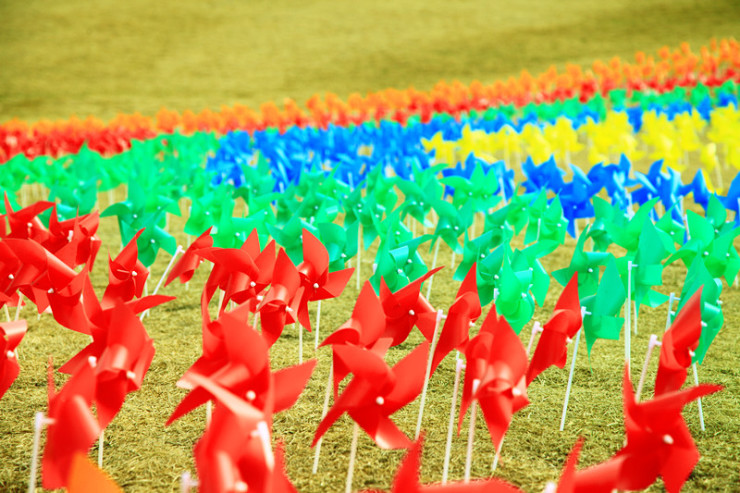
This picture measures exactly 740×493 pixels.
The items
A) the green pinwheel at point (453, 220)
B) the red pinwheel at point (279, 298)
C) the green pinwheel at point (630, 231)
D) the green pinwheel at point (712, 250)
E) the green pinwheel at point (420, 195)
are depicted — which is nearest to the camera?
the red pinwheel at point (279, 298)

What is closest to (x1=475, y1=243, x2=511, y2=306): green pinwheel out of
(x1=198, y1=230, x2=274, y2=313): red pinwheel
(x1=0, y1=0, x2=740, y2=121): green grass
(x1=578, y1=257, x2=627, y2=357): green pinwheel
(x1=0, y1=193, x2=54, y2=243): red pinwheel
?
(x1=578, y1=257, x2=627, y2=357): green pinwheel

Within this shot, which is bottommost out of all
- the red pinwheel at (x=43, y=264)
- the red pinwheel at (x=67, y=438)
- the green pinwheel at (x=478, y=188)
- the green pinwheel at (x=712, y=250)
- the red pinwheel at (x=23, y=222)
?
the red pinwheel at (x=67, y=438)

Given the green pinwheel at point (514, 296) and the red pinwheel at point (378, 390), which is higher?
the green pinwheel at point (514, 296)

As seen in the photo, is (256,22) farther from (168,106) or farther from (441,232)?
(441,232)

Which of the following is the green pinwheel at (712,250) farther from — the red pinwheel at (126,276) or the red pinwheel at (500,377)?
the red pinwheel at (126,276)

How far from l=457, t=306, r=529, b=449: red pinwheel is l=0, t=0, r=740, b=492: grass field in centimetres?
93

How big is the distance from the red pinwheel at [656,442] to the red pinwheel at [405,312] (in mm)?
928

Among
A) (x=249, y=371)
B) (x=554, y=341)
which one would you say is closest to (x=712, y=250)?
(x=554, y=341)

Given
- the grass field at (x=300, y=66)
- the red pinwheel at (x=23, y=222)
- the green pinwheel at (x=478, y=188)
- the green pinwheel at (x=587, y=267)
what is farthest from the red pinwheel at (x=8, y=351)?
the green pinwheel at (x=478, y=188)

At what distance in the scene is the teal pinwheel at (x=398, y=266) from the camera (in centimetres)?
322

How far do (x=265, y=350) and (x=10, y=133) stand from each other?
389 inches

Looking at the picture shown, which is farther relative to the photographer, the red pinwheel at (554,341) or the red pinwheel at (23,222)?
the red pinwheel at (23,222)

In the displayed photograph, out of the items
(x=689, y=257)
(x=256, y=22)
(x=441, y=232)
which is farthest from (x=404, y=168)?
(x=256, y=22)

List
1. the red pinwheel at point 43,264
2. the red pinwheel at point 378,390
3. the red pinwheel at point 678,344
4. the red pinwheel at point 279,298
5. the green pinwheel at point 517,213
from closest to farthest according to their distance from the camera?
1. the red pinwheel at point 378,390
2. the red pinwheel at point 678,344
3. the red pinwheel at point 279,298
4. the red pinwheel at point 43,264
5. the green pinwheel at point 517,213
